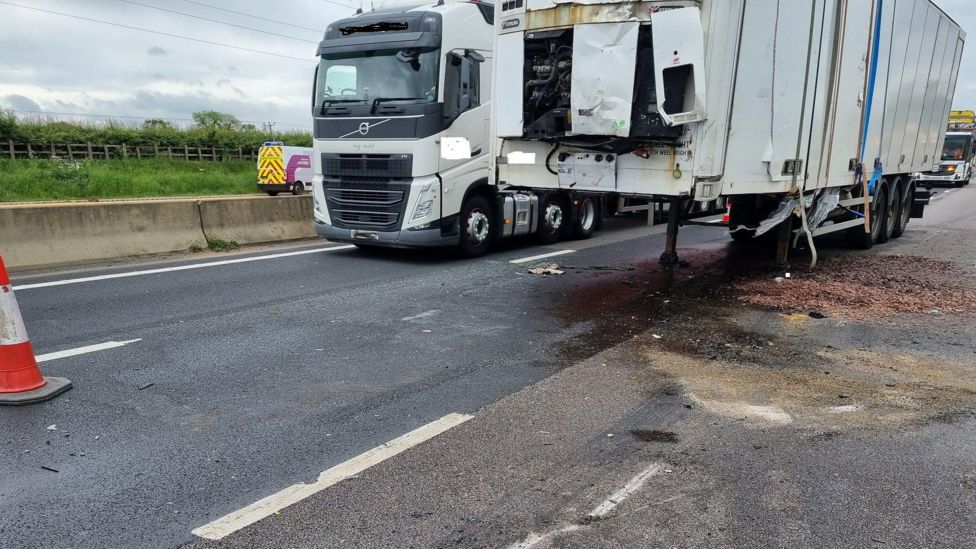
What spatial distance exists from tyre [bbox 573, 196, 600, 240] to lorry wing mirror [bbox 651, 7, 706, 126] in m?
6.23

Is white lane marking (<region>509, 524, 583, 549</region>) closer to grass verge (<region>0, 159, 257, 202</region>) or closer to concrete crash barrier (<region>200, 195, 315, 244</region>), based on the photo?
concrete crash barrier (<region>200, 195, 315, 244</region>)

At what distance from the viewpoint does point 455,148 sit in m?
9.73

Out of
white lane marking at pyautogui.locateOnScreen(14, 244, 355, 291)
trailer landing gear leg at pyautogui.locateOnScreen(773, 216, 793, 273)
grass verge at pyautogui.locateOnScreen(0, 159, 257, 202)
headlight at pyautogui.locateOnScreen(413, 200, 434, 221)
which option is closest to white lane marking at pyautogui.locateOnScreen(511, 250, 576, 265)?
headlight at pyautogui.locateOnScreen(413, 200, 434, 221)

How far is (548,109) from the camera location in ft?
23.8

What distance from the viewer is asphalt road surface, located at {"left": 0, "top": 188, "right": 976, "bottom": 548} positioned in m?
2.94

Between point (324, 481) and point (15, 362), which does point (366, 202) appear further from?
point (324, 481)

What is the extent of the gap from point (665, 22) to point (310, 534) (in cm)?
525

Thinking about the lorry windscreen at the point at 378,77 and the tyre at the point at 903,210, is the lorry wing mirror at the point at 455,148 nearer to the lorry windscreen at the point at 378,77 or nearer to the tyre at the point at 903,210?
the lorry windscreen at the point at 378,77

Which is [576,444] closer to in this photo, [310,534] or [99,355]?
[310,534]

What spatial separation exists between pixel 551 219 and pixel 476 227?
6.58 ft

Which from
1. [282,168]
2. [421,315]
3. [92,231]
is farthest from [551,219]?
[282,168]

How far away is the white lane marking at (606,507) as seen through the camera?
2.79 m

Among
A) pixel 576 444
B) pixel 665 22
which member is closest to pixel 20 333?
pixel 576 444

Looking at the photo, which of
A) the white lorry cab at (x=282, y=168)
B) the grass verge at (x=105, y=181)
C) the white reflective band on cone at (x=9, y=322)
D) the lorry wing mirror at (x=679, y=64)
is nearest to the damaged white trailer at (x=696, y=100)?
the lorry wing mirror at (x=679, y=64)
